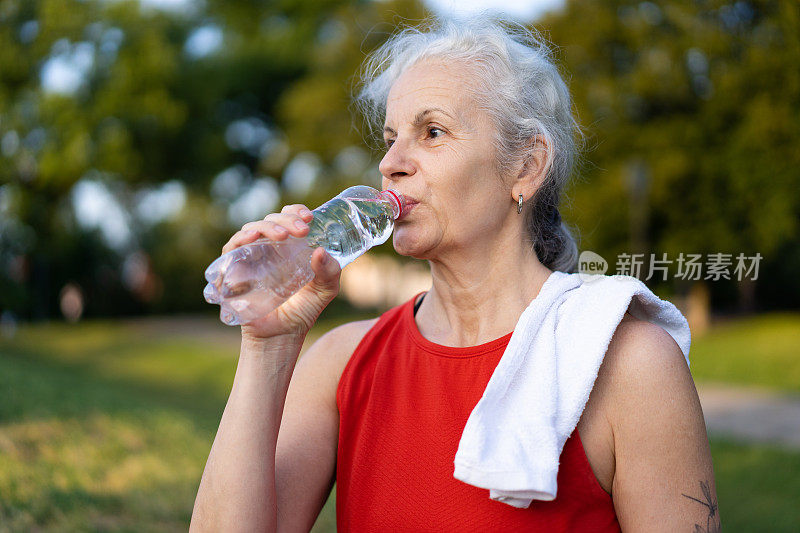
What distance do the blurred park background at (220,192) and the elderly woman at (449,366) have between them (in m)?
0.59

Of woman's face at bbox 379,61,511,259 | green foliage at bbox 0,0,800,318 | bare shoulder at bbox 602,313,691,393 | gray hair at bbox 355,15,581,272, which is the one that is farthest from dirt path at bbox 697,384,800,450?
woman's face at bbox 379,61,511,259

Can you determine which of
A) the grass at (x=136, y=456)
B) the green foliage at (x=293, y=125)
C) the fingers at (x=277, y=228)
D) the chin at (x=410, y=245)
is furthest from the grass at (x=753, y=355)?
the fingers at (x=277, y=228)

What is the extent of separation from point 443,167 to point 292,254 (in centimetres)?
49

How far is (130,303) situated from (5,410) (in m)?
20.6

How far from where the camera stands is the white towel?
6.02 ft

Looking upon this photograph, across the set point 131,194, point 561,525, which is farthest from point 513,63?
point 131,194

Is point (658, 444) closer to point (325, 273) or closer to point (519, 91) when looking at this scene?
point (325, 273)

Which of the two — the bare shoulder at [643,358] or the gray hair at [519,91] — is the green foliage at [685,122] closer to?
the gray hair at [519,91]

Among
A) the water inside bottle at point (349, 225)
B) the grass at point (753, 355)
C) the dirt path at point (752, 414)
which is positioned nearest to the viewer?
the water inside bottle at point (349, 225)

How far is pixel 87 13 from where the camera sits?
2148cm

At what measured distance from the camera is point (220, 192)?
104ft

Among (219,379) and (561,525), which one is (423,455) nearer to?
(561,525)

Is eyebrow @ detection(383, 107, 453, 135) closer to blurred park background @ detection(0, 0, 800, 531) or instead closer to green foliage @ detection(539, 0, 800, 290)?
blurred park background @ detection(0, 0, 800, 531)

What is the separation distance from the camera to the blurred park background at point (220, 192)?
5.64 meters
